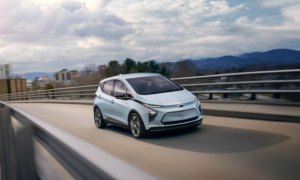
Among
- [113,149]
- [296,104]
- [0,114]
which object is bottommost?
[113,149]

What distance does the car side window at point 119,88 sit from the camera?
8.27 meters

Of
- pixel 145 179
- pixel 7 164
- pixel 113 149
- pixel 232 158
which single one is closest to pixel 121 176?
pixel 145 179

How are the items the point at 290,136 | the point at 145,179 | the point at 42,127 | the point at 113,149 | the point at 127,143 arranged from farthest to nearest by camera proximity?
the point at 127,143 → the point at 113,149 → the point at 290,136 → the point at 42,127 → the point at 145,179

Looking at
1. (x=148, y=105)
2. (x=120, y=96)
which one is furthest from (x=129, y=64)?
(x=148, y=105)

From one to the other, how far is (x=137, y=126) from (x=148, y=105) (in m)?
0.65

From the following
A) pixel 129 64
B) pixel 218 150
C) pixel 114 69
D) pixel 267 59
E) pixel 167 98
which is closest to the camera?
pixel 218 150

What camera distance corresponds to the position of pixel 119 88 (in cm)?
857

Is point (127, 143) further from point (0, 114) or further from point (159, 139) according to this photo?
point (0, 114)

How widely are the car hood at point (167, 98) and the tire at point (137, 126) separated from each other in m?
0.48

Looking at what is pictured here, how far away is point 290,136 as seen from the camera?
615cm

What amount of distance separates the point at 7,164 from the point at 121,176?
10.8 ft

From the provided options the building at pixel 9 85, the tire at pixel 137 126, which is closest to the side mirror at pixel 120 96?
the tire at pixel 137 126

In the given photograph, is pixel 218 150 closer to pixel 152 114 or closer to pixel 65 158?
pixel 152 114

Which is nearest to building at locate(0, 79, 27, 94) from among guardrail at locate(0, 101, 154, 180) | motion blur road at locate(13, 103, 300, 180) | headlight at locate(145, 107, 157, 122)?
motion blur road at locate(13, 103, 300, 180)
